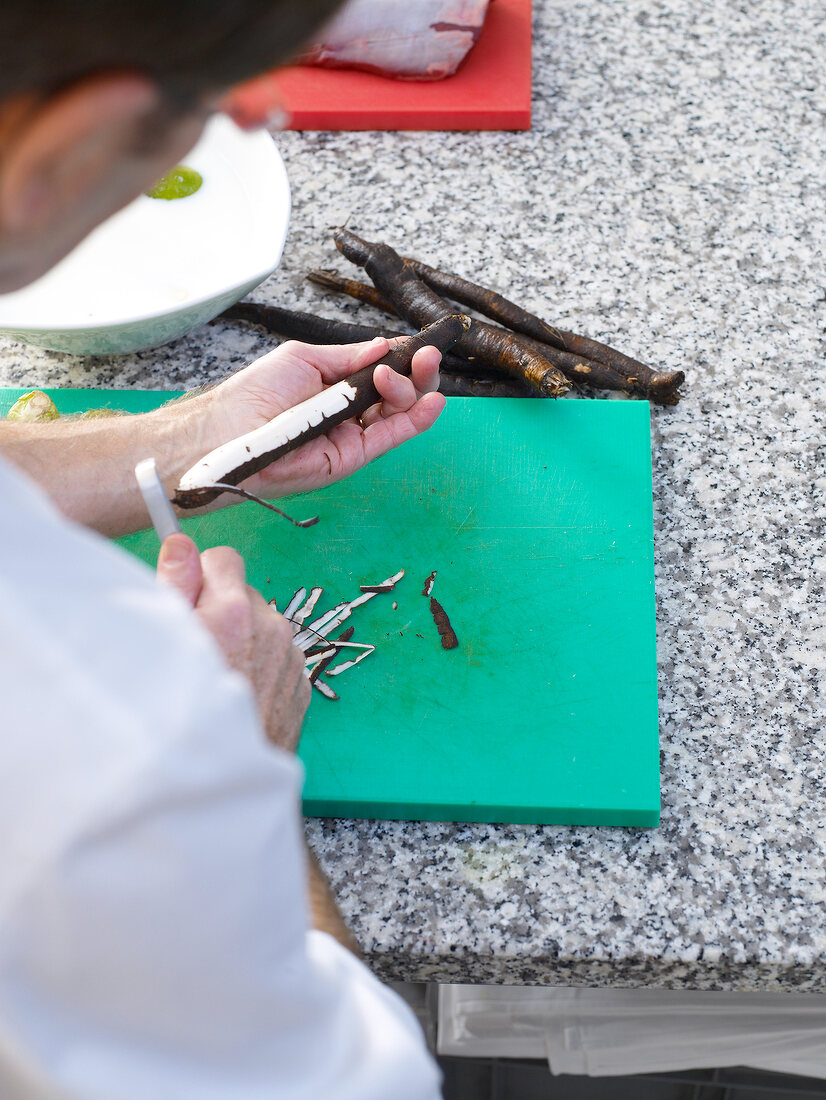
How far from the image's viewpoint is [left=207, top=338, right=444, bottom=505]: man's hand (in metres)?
1.45

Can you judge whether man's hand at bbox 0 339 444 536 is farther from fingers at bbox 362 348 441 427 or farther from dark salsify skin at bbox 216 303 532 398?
dark salsify skin at bbox 216 303 532 398

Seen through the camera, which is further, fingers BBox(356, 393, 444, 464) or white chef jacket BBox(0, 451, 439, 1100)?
fingers BBox(356, 393, 444, 464)

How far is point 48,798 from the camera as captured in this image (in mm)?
508

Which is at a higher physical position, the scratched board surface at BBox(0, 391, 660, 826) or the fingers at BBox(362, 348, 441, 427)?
the fingers at BBox(362, 348, 441, 427)

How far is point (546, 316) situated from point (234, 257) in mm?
582

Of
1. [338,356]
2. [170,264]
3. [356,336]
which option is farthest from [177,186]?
[338,356]

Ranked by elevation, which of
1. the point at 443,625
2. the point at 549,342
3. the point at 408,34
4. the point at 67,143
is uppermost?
the point at 67,143

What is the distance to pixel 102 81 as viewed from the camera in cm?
51

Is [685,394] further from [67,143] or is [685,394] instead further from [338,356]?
[67,143]

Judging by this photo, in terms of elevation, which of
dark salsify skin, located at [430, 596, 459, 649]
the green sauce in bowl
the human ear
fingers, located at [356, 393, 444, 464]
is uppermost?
the human ear

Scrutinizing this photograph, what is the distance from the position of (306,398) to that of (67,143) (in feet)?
3.21

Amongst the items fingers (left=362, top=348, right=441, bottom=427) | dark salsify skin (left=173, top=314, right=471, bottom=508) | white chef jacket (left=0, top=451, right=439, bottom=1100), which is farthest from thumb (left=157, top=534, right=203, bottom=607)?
fingers (left=362, top=348, right=441, bottom=427)

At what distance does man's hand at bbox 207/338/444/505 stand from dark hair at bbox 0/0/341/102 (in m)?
0.90

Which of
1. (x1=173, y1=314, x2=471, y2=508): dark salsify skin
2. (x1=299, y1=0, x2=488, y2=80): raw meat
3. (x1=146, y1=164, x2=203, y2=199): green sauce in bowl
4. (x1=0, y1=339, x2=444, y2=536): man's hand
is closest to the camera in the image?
(x1=173, y1=314, x2=471, y2=508): dark salsify skin
